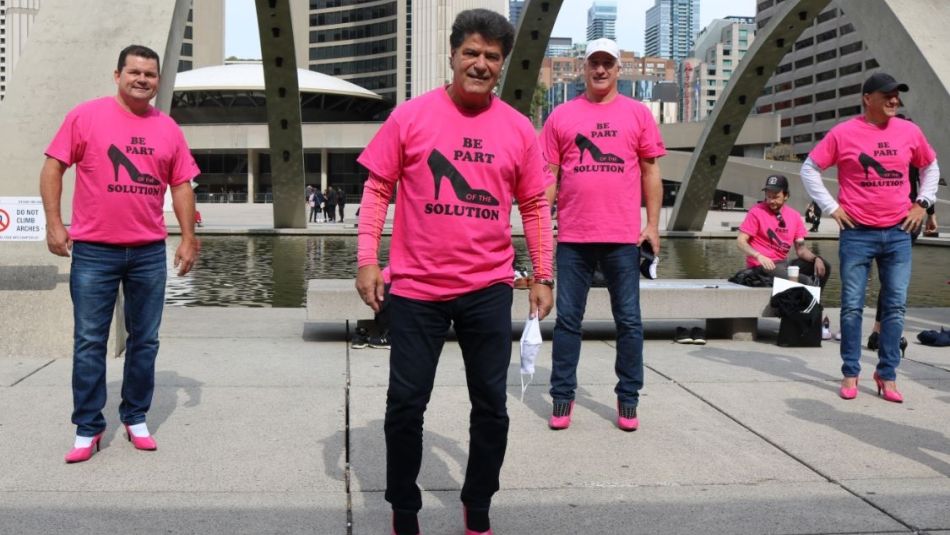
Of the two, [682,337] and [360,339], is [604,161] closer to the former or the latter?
[360,339]

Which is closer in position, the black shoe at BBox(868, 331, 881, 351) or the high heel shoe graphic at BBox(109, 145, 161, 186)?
the high heel shoe graphic at BBox(109, 145, 161, 186)

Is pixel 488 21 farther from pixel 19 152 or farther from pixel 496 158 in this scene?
pixel 19 152

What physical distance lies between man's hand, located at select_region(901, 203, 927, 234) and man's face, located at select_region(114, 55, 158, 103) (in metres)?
4.22

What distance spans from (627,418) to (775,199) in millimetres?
3602

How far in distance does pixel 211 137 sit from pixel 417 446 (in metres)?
76.7

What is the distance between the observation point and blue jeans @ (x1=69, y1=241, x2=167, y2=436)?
4281 mm

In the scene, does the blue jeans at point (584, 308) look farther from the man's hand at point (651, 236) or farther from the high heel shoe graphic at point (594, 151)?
the high heel shoe graphic at point (594, 151)

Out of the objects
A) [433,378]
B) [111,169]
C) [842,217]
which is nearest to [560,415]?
[433,378]

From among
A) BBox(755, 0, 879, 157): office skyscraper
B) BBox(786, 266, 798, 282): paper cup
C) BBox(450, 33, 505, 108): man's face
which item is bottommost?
BBox(786, 266, 798, 282): paper cup

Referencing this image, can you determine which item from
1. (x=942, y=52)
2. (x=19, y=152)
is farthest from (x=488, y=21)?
(x=942, y=52)

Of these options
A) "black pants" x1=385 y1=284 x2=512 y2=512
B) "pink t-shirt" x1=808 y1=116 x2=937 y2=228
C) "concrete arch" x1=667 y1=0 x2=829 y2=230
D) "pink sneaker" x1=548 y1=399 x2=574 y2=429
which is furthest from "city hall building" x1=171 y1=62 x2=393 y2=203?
"black pants" x1=385 y1=284 x2=512 y2=512

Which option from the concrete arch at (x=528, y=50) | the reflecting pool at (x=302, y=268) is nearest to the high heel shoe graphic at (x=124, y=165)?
the reflecting pool at (x=302, y=268)

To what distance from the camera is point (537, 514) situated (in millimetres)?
3582

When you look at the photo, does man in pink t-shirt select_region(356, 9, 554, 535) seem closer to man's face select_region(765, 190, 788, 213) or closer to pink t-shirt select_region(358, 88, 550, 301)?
pink t-shirt select_region(358, 88, 550, 301)
